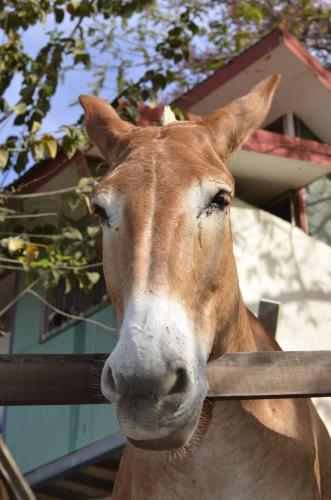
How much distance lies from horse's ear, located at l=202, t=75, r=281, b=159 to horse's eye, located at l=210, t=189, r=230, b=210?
45cm

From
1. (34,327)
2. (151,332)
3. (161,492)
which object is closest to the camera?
(151,332)

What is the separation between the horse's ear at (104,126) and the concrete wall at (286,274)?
17.2 feet

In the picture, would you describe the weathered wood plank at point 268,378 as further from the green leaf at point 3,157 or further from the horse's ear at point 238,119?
the green leaf at point 3,157

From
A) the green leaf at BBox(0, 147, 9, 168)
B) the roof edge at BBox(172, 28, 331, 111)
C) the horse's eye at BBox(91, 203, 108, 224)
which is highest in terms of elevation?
the roof edge at BBox(172, 28, 331, 111)

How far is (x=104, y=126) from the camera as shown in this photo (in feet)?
12.9

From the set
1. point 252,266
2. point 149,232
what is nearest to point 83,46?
point 252,266

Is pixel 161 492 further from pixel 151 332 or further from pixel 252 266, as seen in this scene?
pixel 252 266

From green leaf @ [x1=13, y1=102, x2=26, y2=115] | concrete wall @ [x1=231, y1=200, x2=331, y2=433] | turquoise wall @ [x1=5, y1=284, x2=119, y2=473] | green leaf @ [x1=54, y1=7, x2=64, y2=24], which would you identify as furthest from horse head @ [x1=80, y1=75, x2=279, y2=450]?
turquoise wall @ [x1=5, y1=284, x2=119, y2=473]

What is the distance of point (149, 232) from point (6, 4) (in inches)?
208

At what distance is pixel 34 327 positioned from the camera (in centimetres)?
1181

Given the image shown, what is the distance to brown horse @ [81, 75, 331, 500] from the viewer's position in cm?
254

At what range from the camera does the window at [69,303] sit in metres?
10.5

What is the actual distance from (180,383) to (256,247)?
22.8 feet

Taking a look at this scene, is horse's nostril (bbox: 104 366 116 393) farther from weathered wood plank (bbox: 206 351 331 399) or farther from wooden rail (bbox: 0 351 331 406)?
weathered wood plank (bbox: 206 351 331 399)
